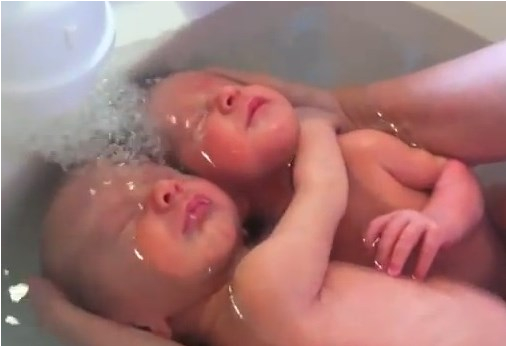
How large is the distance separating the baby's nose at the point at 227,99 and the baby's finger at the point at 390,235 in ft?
0.53

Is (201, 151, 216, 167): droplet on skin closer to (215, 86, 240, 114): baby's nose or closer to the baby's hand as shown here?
(215, 86, 240, 114): baby's nose

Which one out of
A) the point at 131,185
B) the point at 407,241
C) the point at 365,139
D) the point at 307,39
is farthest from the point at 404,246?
the point at 307,39

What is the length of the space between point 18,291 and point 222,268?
169 mm

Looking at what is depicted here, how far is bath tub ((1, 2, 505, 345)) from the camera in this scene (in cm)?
77

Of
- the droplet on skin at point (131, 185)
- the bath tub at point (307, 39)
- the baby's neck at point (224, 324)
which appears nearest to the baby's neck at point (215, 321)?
the baby's neck at point (224, 324)

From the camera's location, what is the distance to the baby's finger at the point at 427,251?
2.06ft

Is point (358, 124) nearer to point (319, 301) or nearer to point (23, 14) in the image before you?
point (319, 301)

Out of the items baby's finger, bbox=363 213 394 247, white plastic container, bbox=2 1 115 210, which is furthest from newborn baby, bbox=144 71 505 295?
white plastic container, bbox=2 1 115 210

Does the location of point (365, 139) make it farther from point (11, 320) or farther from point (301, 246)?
point (11, 320)

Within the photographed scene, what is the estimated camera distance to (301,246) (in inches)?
24.1

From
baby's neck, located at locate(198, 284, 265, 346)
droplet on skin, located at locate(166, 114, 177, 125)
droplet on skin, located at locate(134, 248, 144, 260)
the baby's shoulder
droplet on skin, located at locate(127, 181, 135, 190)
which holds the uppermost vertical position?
the baby's shoulder

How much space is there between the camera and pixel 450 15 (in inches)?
32.9

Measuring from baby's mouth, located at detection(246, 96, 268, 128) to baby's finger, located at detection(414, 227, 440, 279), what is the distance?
0.54 feet

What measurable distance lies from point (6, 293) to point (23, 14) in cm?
23
